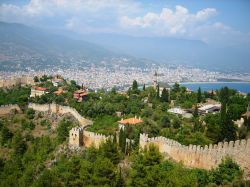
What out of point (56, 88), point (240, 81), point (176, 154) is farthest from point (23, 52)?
point (176, 154)

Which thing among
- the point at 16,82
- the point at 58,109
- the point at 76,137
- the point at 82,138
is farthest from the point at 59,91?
the point at 76,137

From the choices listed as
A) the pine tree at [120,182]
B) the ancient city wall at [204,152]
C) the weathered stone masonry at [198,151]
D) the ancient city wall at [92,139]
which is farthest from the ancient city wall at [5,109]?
the pine tree at [120,182]

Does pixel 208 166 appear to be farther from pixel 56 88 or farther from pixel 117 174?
pixel 56 88

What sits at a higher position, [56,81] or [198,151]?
[56,81]

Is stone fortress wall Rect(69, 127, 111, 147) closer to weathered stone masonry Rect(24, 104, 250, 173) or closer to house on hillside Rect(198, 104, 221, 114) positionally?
weathered stone masonry Rect(24, 104, 250, 173)

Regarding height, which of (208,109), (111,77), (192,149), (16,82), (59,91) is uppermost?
(208,109)

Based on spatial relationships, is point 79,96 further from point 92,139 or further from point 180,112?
point 92,139
